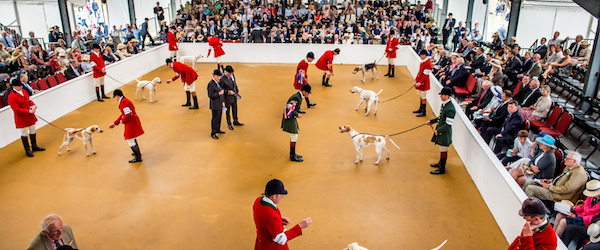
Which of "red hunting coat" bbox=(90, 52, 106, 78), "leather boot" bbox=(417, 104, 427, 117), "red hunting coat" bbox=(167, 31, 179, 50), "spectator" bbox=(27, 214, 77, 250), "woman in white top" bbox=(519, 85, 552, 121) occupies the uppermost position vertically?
"red hunting coat" bbox=(167, 31, 179, 50)

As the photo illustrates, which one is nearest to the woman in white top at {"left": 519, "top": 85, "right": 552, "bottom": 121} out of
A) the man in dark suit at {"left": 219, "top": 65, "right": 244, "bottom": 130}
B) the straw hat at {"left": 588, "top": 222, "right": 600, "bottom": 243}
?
the straw hat at {"left": 588, "top": 222, "right": 600, "bottom": 243}

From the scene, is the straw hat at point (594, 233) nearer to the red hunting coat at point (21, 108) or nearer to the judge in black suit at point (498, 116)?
the judge in black suit at point (498, 116)

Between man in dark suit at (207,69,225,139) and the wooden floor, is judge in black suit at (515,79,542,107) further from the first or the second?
man in dark suit at (207,69,225,139)

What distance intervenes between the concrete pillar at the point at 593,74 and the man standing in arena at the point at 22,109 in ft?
41.3

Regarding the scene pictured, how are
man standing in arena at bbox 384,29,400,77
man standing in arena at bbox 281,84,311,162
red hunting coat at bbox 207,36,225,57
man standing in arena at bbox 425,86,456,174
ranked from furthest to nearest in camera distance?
red hunting coat at bbox 207,36,225,57 < man standing in arena at bbox 384,29,400,77 < man standing in arena at bbox 281,84,311,162 < man standing in arena at bbox 425,86,456,174

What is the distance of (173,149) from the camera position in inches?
347

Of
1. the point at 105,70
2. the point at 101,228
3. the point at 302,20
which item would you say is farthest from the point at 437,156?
the point at 302,20

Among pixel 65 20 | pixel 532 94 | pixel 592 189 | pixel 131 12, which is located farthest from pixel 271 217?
pixel 131 12

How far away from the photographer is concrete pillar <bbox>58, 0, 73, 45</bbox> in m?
16.3

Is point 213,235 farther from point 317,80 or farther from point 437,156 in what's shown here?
point 317,80

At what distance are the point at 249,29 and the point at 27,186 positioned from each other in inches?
661

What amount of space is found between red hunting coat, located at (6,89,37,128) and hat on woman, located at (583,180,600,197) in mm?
9915

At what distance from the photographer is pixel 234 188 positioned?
23.5 ft

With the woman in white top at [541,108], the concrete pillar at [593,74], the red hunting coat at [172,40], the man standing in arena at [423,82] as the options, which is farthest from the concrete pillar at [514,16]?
the red hunting coat at [172,40]
